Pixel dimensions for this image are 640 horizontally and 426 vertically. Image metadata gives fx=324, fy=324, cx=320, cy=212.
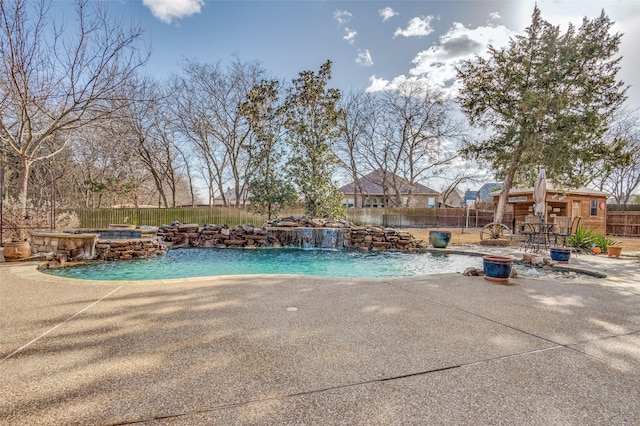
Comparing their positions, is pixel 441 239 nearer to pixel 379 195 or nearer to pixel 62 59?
pixel 62 59

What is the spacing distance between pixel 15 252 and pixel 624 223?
25.3 metres

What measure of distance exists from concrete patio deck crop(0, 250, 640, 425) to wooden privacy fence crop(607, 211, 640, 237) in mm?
18940

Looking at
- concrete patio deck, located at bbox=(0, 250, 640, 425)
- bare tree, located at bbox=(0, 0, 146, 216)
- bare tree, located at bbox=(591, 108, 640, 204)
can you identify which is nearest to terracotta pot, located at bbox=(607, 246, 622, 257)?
concrete patio deck, located at bbox=(0, 250, 640, 425)

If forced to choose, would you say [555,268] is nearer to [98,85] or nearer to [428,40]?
[98,85]

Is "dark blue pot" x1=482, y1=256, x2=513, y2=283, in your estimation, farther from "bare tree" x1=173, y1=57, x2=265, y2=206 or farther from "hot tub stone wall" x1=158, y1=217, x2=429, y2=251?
"bare tree" x1=173, y1=57, x2=265, y2=206

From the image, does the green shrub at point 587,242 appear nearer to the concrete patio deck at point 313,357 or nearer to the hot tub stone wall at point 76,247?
the concrete patio deck at point 313,357

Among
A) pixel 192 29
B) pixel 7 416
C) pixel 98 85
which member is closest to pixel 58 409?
pixel 7 416

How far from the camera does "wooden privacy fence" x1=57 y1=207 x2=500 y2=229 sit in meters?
16.2

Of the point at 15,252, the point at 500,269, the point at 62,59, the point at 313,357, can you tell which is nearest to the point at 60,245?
the point at 15,252

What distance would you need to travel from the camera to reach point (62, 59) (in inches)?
350

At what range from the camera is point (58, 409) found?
5.30 feet

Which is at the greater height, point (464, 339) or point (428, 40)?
point (428, 40)

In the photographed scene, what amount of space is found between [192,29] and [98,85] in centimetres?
470

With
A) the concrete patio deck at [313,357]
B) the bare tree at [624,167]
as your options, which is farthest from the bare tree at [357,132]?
the concrete patio deck at [313,357]
